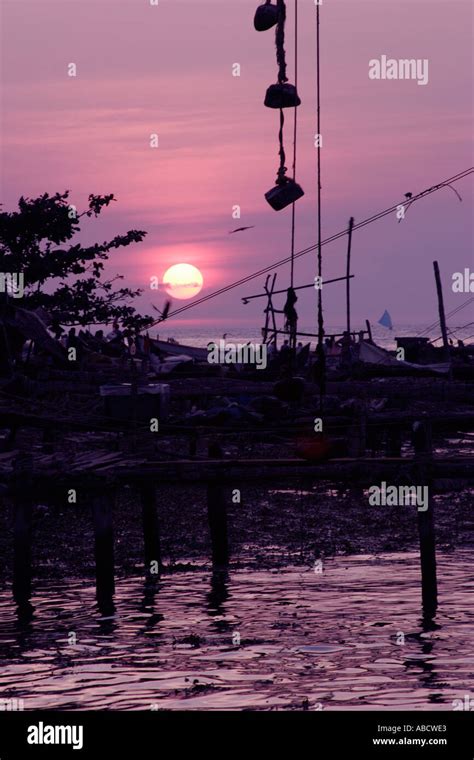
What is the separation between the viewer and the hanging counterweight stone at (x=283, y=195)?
56.1ft

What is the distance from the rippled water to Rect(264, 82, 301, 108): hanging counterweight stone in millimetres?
6940

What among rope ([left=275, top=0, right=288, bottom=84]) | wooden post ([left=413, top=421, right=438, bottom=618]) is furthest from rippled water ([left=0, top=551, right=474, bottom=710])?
rope ([left=275, top=0, right=288, bottom=84])

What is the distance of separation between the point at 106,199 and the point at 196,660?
1376 inches

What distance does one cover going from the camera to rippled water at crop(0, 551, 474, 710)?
13781 mm

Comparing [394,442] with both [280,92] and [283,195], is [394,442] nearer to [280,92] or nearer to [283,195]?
[283,195]

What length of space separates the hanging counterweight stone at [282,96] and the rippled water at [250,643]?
6.94 meters

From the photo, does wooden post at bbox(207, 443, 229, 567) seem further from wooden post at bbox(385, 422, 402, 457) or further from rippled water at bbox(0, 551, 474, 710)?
wooden post at bbox(385, 422, 402, 457)

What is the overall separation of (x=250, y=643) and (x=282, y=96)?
23.3ft

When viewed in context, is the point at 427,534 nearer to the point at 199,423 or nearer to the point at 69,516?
the point at 69,516

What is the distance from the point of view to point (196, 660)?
15266mm

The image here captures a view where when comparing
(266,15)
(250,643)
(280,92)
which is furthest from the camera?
(280,92)

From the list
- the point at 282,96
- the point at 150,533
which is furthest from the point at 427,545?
the point at 282,96

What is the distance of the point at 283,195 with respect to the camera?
17.1 m

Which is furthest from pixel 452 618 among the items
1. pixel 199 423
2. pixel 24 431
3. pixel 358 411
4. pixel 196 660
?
pixel 24 431
